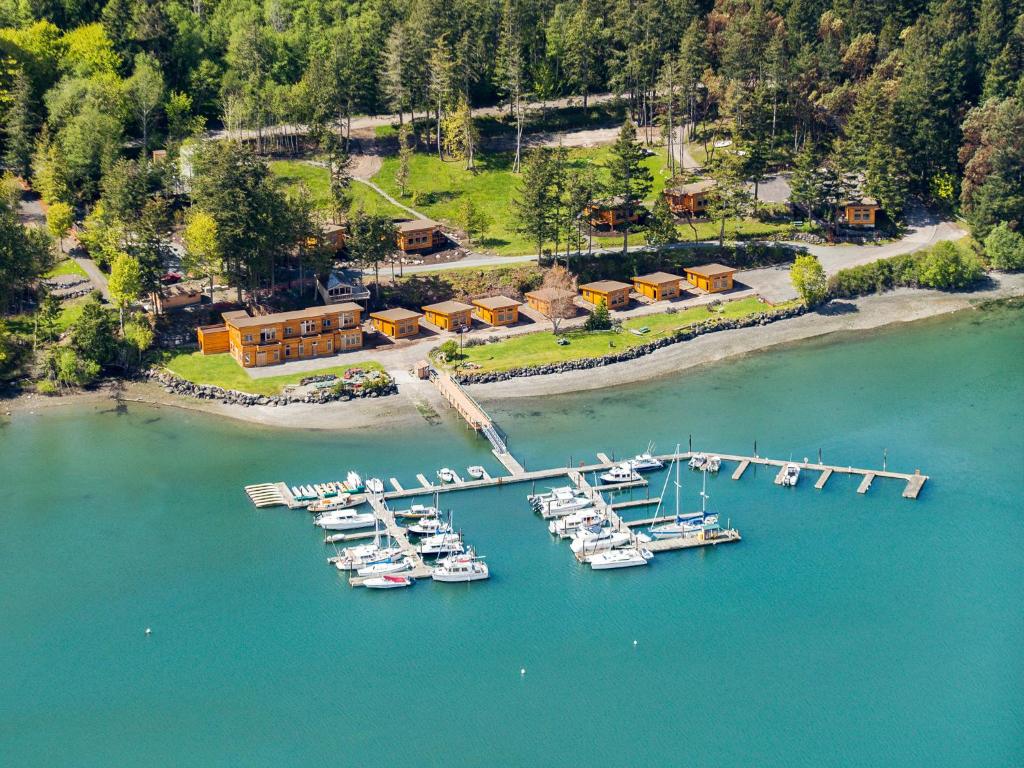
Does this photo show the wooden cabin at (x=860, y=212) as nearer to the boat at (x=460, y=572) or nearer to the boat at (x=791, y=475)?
the boat at (x=791, y=475)

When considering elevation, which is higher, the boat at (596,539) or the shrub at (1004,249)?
the shrub at (1004,249)

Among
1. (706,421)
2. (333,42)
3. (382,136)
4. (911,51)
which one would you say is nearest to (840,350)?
(706,421)

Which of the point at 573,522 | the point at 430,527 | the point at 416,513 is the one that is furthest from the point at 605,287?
the point at 430,527

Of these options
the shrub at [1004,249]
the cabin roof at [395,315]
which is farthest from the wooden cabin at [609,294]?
the shrub at [1004,249]

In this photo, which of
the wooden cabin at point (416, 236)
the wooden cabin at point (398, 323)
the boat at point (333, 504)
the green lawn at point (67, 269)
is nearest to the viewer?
the boat at point (333, 504)

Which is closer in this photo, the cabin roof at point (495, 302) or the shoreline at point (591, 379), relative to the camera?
the shoreline at point (591, 379)

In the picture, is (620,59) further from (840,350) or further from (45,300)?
(45,300)
